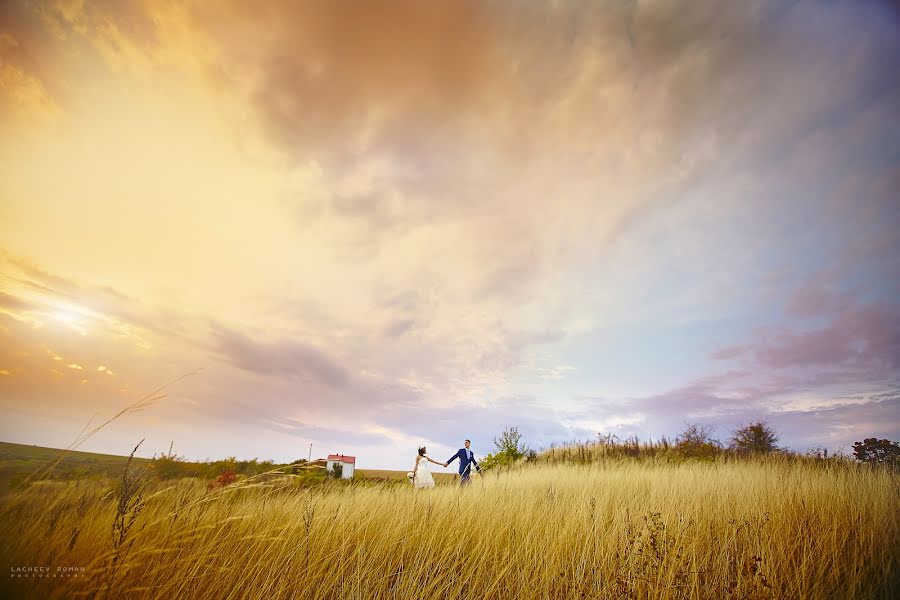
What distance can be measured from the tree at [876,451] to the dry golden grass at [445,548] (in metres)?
7.42

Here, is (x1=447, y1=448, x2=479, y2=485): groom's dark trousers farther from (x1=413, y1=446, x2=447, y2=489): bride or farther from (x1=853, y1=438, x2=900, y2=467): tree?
(x1=853, y1=438, x2=900, y2=467): tree

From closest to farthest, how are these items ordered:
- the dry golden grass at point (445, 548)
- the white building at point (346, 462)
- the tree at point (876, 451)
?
the dry golden grass at point (445, 548) → the tree at point (876, 451) → the white building at point (346, 462)

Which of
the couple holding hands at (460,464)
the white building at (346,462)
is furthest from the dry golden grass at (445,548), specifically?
the white building at (346,462)

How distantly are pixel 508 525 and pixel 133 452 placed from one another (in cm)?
474

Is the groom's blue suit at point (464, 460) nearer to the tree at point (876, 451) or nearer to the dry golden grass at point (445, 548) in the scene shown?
the dry golden grass at point (445, 548)

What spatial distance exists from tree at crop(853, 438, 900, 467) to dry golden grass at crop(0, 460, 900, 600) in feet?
24.3

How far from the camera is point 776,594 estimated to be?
367cm

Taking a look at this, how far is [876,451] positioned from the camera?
13.9 metres

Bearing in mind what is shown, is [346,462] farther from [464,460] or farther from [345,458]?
[464,460]

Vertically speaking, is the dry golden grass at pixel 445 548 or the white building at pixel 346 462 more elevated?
the dry golden grass at pixel 445 548

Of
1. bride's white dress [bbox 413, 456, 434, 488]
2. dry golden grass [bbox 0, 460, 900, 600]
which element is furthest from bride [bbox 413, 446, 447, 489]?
dry golden grass [bbox 0, 460, 900, 600]

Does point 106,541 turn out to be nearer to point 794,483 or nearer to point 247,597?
point 247,597

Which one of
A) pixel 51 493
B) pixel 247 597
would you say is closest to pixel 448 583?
pixel 247 597

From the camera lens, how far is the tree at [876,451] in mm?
12242
